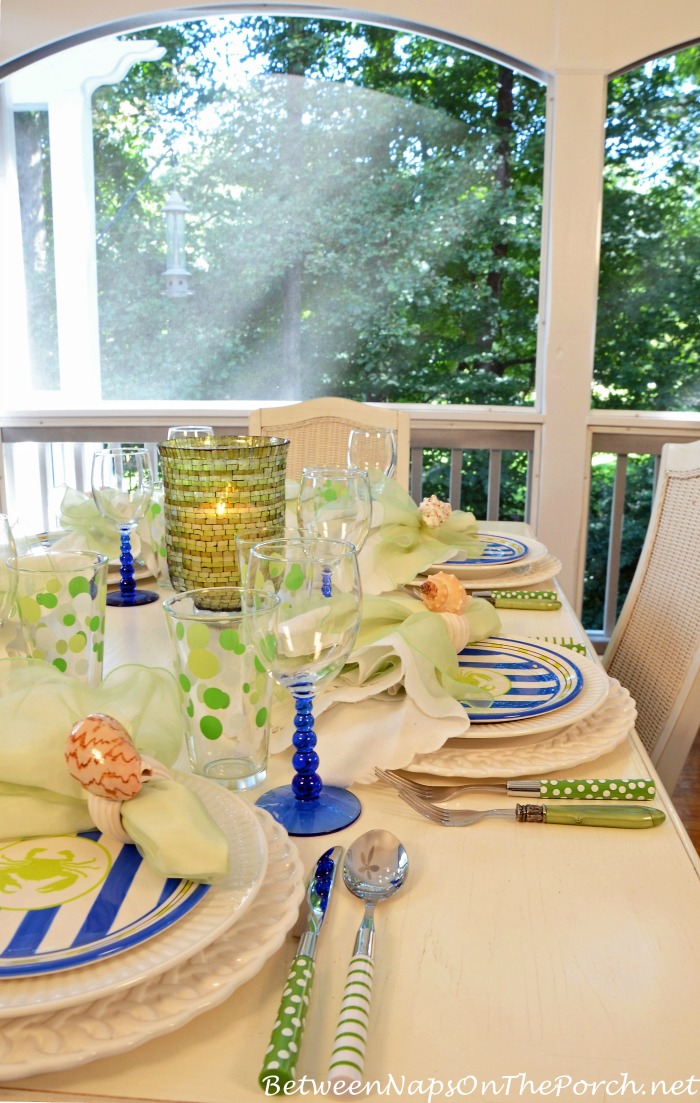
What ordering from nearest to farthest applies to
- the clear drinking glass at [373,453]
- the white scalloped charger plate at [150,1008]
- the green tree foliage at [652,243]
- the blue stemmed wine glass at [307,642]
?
the white scalloped charger plate at [150,1008], the blue stemmed wine glass at [307,642], the clear drinking glass at [373,453], the green tree foliage at [652,243]

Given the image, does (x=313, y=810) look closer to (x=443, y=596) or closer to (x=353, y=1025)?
(x=353, y=1025)

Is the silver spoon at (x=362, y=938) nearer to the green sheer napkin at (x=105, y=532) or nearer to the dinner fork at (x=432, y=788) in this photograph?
the dinner fork at (x=432, y=788)

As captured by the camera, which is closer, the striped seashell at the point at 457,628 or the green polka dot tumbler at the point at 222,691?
the green polka dot tumbler at the point at 222,691

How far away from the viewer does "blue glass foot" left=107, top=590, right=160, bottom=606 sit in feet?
4.34

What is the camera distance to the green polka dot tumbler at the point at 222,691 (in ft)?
2.30

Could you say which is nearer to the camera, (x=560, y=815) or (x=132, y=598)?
(x=560, y=815)

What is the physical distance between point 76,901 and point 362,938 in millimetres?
166

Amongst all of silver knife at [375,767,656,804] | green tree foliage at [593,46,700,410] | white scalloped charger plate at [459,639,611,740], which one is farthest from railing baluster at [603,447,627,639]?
silver knife at [375,767,656,804]

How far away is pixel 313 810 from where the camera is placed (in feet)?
2.33

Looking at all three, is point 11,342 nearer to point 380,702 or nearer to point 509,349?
point 509,349

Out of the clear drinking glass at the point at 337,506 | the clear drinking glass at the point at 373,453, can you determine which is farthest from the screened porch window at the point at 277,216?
the clear drinking glass at the point at 337,506

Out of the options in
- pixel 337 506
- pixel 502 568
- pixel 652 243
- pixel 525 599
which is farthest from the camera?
pixel 652 243

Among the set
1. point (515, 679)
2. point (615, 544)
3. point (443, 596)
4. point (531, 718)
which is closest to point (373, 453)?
point (443, 596)

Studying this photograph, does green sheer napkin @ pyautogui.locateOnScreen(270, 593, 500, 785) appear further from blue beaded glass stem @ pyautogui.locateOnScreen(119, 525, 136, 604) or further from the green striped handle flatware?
blue beaded glass stem @ pyautogui.locateOnScreen(119, 525, 136, 604)
